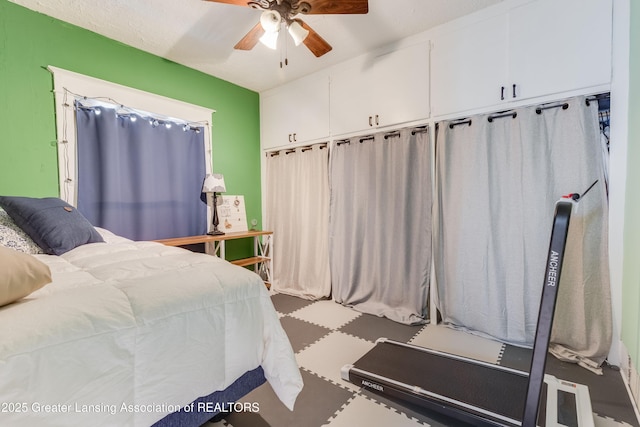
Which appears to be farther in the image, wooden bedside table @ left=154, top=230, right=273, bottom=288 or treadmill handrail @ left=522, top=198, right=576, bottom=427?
wooden bedside table @ left=154, top=230, right=273, bottom=288

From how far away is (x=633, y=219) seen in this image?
170 cm

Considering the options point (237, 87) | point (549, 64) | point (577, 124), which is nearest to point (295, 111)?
point (237, 87)

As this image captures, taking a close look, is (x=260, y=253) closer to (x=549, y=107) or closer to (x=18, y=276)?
(x=18, y=276)

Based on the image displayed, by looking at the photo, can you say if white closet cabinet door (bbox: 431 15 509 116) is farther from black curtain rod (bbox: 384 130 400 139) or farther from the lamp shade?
the lamp shade

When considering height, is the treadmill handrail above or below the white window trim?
below

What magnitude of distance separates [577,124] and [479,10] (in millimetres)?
1168

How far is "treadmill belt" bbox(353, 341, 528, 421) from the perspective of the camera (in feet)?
4.87

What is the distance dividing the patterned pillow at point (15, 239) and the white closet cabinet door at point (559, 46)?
3.37m

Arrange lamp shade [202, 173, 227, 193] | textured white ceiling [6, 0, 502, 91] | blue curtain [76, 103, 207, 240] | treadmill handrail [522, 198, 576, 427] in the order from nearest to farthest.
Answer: treadmill handrail [522, 198, 576, 427]
textured white ceiling [6, 0, 502, 91]
blue curtain [76, 103, 207, 240]
lamp shade [202, 173, 227, 193]

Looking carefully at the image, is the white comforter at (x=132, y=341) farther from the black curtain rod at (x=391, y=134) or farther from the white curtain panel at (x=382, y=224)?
the black curtain rod at (x=391, y=134)

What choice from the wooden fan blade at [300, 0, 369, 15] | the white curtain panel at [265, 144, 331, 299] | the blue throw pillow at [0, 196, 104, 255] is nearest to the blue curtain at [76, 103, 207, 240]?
the blue throw pillow at [0, 196, 104, 255]

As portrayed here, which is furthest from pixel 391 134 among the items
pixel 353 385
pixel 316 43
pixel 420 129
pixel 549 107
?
pixel 353 385

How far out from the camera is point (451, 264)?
253 centimetres

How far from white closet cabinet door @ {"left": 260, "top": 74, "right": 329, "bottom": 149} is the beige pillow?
2.79 m
